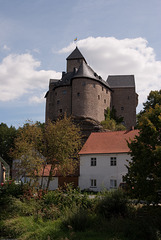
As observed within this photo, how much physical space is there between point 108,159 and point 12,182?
16.1 metres

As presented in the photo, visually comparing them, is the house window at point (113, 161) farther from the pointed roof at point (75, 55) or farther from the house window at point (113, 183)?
the pointed roof at point (75, 55)

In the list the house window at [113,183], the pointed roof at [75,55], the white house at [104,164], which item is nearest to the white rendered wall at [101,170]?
the white house at [104,164]

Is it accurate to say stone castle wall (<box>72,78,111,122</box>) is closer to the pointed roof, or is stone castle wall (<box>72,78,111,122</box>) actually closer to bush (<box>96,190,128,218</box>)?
the pointed roof

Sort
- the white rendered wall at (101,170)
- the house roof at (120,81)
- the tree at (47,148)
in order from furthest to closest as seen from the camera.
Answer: the house roof at (120,81) → the white rendered wall at (101,170) → the tree at (47,148)

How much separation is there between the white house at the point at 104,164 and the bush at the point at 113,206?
1520cm

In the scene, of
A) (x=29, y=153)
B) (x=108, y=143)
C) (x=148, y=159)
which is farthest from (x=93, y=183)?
(x=148, y=159)

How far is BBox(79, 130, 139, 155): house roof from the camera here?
32.5 m

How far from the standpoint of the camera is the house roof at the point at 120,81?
2699 inches

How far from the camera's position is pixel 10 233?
12.3 metres

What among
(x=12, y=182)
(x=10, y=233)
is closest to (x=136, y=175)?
(x=10, y=233)

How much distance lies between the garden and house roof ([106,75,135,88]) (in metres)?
54.3

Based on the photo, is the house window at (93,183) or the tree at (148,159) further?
the house window at (93,183)

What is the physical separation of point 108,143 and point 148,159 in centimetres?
1978

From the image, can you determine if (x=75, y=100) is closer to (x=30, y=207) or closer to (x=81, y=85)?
(x=81, y=85)
